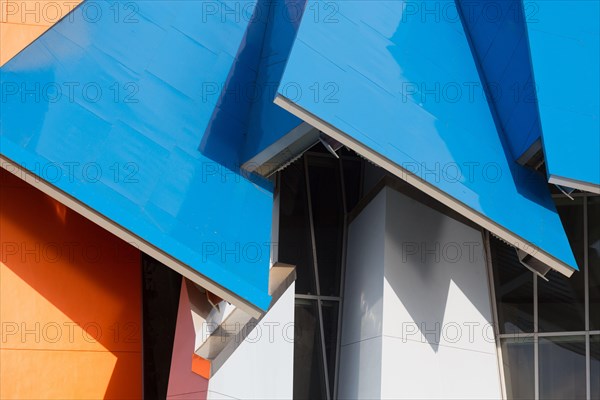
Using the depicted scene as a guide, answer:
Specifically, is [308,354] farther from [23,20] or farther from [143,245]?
[23,20]

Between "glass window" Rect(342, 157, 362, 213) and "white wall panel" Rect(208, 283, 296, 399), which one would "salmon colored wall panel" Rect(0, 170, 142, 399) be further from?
"glass window" Rect(342, 157, 362, 213)

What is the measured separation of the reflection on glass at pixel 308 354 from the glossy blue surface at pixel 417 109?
5604 millimetres

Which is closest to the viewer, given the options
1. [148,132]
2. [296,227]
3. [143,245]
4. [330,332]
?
[143,245]

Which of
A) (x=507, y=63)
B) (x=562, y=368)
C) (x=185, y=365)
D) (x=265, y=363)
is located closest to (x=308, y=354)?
(x=265, y=363)

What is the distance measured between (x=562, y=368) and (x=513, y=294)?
159 centimetres

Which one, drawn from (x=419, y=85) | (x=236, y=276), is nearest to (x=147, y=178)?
(x=236, y=276)

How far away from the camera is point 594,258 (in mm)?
16922

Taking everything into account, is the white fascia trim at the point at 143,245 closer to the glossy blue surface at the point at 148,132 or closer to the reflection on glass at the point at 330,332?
the glossy blue surface at the point at 148,132

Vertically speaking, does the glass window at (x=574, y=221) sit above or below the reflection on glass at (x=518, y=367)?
above

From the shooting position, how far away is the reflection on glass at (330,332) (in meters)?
17.9

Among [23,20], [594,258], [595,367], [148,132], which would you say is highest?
[23,20]

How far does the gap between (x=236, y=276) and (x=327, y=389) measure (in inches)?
204

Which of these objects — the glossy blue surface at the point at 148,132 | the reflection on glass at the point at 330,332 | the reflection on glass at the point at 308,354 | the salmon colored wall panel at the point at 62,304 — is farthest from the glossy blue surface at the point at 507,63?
the salmon colored wall panel at the point at 62,304

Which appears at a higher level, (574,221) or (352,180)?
(352,180)
